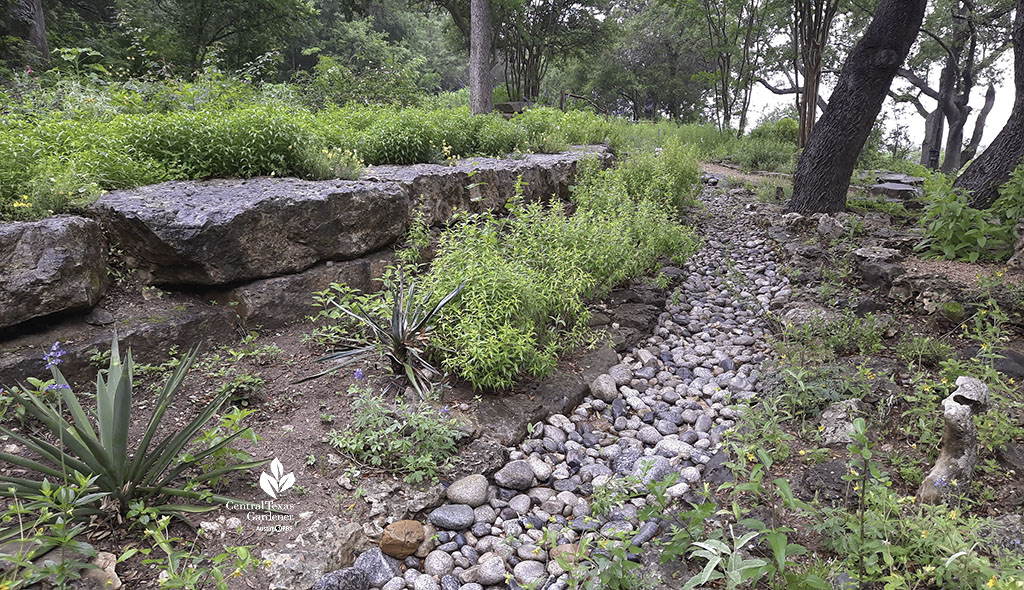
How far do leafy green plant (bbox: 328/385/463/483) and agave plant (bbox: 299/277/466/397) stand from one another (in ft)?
1.10

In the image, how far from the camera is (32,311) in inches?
107

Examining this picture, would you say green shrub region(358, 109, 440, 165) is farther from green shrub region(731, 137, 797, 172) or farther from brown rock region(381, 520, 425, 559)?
green shrub region(731, 137, 797, 172)

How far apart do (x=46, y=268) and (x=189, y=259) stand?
2.29ft

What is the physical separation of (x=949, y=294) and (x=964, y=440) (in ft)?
7.47

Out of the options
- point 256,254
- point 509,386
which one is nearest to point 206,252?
point 256,254

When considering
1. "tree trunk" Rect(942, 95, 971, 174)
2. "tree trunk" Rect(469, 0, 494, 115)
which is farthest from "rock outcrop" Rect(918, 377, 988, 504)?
"tree trunk" Rect(942, 95, 971, 174)

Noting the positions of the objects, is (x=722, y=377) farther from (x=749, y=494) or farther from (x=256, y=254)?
(x=256, y=254)

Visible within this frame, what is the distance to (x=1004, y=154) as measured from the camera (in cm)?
539

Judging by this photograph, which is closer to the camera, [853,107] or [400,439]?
[400,439]

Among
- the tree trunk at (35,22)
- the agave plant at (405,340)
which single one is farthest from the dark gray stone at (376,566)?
the tree trunk at (35,22)

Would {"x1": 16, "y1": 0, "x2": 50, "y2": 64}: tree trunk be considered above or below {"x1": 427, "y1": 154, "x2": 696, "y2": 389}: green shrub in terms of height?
above

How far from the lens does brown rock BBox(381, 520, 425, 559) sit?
2180mm

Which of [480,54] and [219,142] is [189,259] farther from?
[480,54]

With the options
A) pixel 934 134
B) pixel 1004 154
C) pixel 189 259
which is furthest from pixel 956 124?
pixel 189 259
